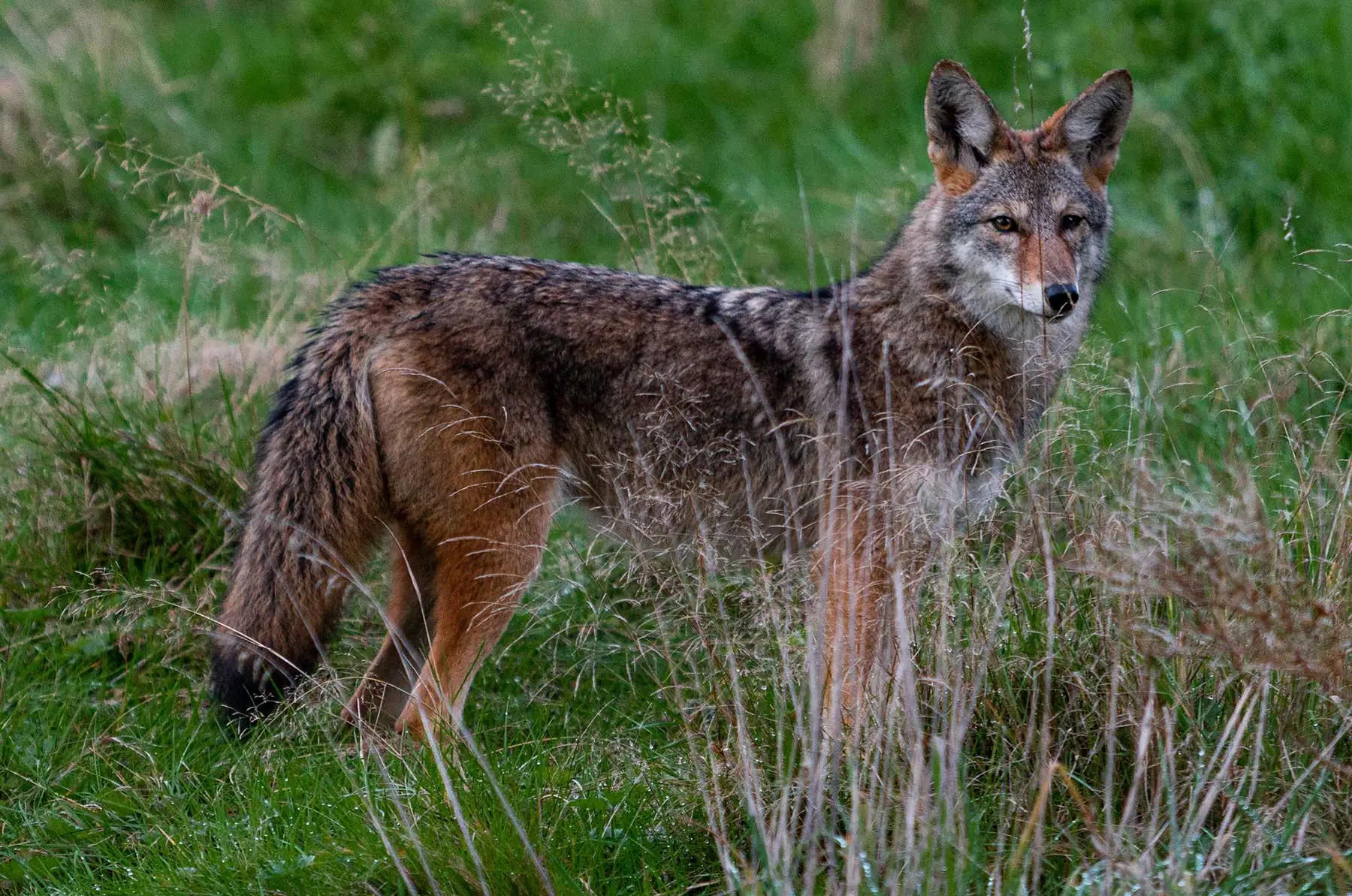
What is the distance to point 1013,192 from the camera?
14.3 ft

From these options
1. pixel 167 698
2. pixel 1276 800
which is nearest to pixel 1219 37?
pixel 1276 800

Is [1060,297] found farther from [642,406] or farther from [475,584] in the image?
[475,584]

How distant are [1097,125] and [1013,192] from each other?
0.41 meters

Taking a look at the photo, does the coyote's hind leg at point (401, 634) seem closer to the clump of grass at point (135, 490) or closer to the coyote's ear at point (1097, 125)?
the clump of grass at point (135, 490)

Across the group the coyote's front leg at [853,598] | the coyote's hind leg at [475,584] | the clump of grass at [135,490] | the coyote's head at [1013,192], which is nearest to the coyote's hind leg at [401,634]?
the coyote's hind leg at [475,584]

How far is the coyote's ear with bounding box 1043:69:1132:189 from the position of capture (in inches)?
173

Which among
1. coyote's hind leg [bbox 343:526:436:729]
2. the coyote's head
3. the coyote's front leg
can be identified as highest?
the coyote's head

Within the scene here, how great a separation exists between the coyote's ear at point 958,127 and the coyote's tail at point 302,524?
1.87 meters

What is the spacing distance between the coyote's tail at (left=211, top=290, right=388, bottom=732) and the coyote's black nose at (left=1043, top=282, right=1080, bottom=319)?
198 cm

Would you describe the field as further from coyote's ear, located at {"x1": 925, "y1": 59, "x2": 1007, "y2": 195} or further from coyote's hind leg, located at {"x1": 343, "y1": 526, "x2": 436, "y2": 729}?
coyote's ear, located at {"x1": 925, "y1": 59, "x2": 1007, "y2": 195}

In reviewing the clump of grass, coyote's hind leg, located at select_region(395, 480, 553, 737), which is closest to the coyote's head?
coyote's hind leg, located at select_region(395, 480, 553, 737)

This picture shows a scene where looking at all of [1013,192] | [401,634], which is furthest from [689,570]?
[1013,192]

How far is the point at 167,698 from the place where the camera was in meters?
4.21

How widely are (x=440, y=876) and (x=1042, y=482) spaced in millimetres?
1763
